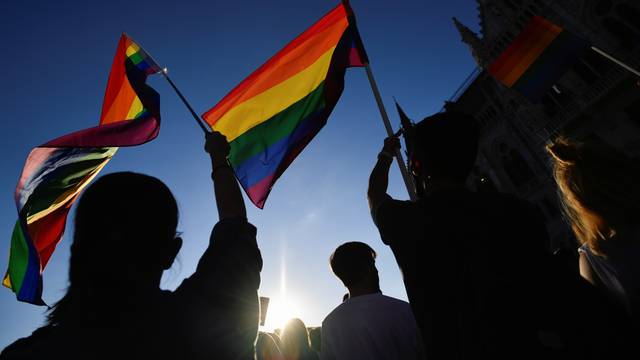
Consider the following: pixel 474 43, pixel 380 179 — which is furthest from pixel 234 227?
pixel 474 43

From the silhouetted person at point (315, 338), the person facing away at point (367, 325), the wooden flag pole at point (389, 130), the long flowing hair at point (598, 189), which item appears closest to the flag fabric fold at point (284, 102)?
the wooden flag pole at point (389, 130)

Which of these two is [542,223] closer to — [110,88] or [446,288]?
[446,288]

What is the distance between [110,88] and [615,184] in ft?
18.5

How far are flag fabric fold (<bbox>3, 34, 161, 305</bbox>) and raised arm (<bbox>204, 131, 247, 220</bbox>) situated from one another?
6.34 ft

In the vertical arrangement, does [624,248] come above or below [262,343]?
below

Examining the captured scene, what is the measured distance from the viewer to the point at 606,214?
5.25 ft

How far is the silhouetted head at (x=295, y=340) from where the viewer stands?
14.2 ft

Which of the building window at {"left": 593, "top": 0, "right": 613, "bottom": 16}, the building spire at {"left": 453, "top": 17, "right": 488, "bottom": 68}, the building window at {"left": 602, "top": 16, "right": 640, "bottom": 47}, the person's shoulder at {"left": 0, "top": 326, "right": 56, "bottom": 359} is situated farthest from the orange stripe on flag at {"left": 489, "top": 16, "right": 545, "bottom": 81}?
the building spire at {"left": 453, "top": 17, "right": 488, "bottom": 68}

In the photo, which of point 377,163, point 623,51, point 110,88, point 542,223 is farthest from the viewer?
point 623,51

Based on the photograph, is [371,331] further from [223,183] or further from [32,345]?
[32,345]

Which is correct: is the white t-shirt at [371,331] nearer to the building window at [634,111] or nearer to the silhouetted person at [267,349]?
the silhouetted person at [267,349]

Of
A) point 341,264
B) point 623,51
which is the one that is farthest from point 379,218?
point 623,51

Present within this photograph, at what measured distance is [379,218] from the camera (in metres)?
1.81

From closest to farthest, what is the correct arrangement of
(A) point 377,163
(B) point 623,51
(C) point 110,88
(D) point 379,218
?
(D) point 379,218 < (A) point 377,163 < (C) point 110,88 < (B) point 623,51
